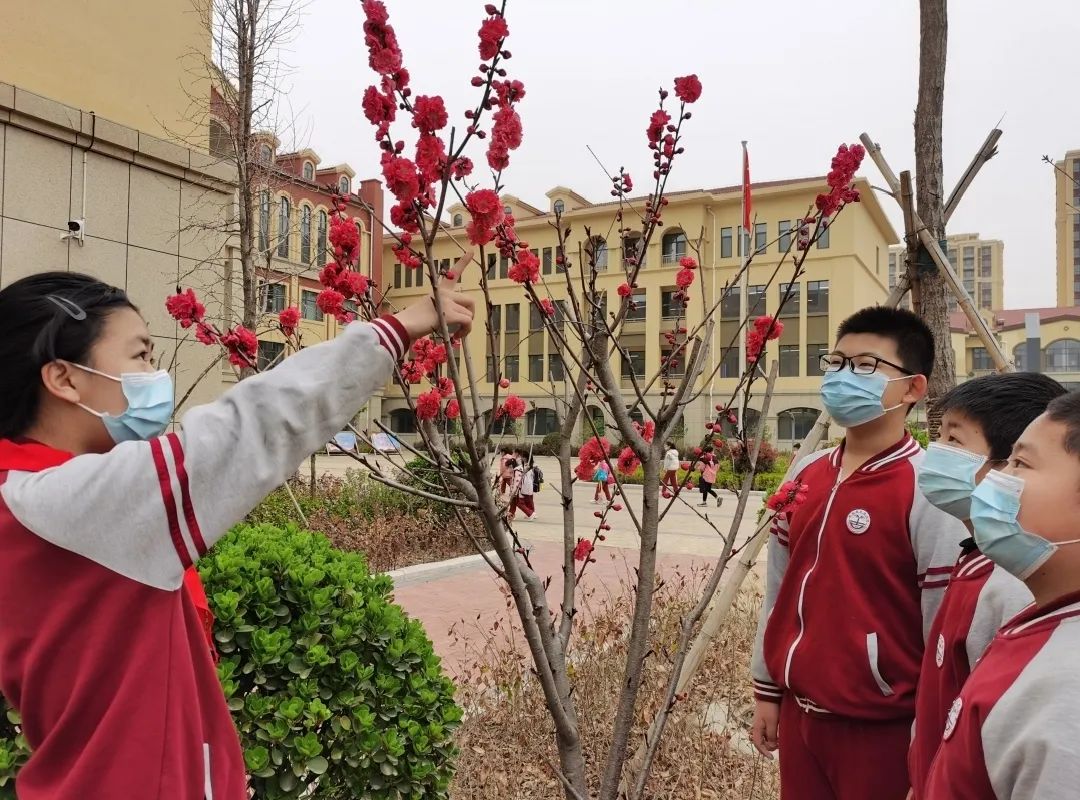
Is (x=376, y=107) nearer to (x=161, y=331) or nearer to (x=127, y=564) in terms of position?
(x=127, y=564)

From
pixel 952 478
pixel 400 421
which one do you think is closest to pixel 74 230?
pixel 952 478

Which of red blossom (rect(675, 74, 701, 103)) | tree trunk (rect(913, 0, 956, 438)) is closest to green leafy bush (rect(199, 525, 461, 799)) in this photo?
red blossom (rect(675, 74, 701, 103))

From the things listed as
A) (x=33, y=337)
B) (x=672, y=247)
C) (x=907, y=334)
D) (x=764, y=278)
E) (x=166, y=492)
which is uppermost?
(x=672, y=247)

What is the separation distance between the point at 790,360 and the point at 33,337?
34379 millimetres

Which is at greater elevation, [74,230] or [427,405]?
[74,230]

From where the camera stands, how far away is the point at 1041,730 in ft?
3.59

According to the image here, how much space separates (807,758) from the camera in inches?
82.2

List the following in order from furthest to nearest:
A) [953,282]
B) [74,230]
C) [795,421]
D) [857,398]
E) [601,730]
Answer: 1. [795,421]
2. [74,230]
3. [601,730]
4. [953,282]
5. [857,398]

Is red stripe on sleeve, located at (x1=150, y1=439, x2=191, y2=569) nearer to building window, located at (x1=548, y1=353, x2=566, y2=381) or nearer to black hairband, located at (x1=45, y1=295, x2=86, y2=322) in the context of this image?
black hairband, located at (x1=45, y1=295, x2=86, y2=322)

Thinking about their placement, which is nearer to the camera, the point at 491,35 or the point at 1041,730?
the point at 1041,730

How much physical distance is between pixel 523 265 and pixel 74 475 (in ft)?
3.17

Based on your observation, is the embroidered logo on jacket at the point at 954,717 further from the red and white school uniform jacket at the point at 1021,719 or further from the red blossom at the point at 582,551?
the red blossom at the point at 582,551

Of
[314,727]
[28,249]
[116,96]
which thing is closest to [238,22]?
[116,96]

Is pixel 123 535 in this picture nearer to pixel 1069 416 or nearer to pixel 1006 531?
pixel 1006 531
